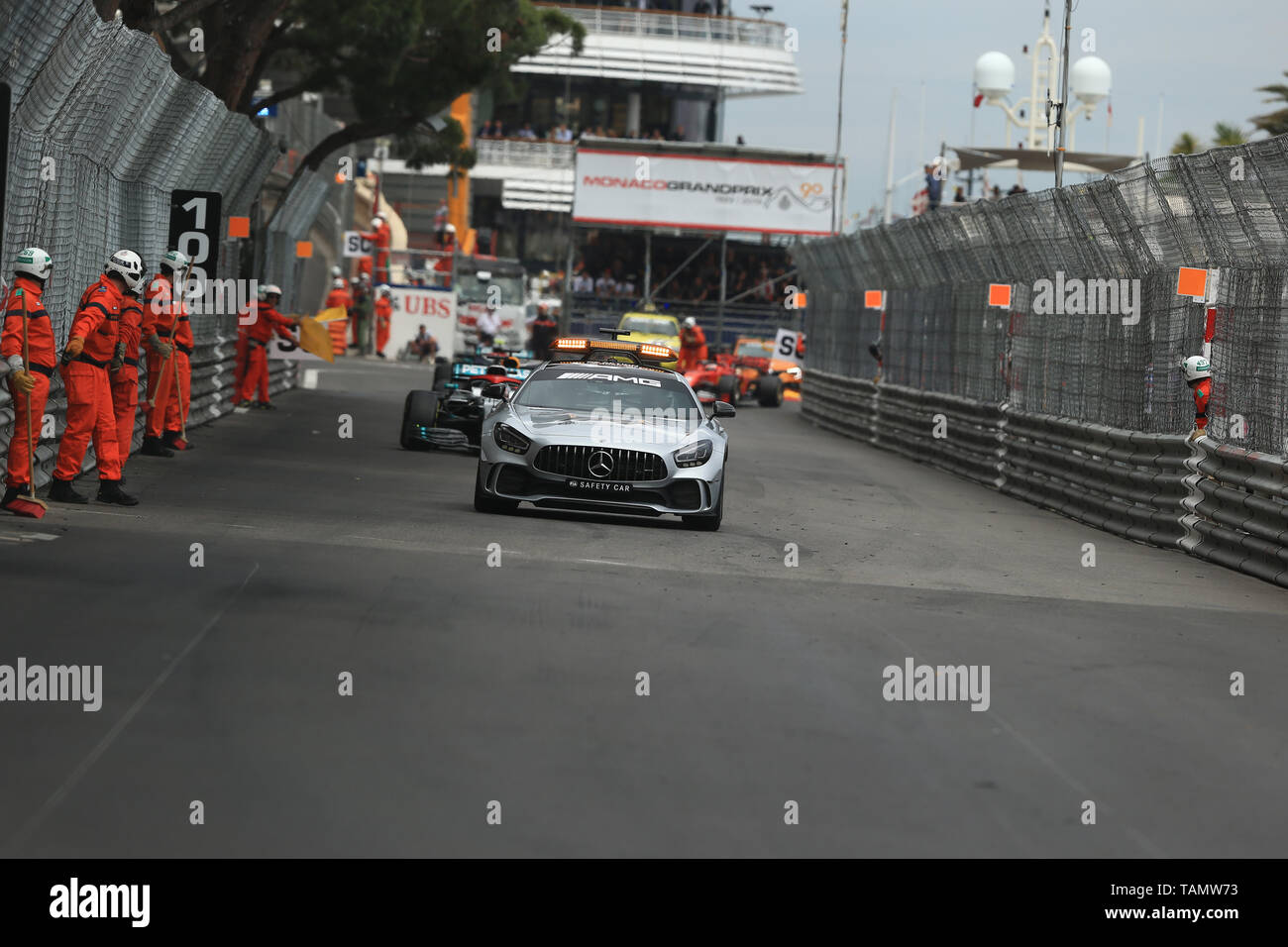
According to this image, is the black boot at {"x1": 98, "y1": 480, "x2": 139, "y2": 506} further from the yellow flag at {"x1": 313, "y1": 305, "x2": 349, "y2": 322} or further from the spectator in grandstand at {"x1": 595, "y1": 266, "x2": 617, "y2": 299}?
the spectator in grandstand at {"x1": 595, "y1": 266, "x2": 617, "y2": 299}

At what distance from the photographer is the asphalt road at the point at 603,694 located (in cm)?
566

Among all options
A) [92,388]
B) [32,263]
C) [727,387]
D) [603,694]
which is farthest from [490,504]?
[603,694]

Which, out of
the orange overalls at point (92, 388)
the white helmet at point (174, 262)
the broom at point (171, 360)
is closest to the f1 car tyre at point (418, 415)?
the broom at point (171, 360)

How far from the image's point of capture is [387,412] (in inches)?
1126

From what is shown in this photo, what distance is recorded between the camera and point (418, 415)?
Result: 69.6 feet

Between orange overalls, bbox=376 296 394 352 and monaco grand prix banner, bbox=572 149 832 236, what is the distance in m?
8.93

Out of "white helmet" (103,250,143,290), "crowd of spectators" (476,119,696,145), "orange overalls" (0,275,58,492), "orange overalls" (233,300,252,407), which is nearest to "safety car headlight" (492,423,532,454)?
"white helmet" (103,250,143,290)

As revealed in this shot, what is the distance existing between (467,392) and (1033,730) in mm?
14453

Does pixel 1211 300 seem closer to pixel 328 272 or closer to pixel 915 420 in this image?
pixel 915 420

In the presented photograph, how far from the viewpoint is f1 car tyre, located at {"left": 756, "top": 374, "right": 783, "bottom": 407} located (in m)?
Answer: 40.6

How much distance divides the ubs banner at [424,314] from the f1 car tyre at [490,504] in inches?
1459

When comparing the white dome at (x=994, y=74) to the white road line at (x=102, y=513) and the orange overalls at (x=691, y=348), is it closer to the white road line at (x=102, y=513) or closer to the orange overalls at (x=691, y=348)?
the orange overalls at (x=691, y=348)

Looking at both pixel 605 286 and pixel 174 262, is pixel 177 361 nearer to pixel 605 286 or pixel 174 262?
pixel 174 262
